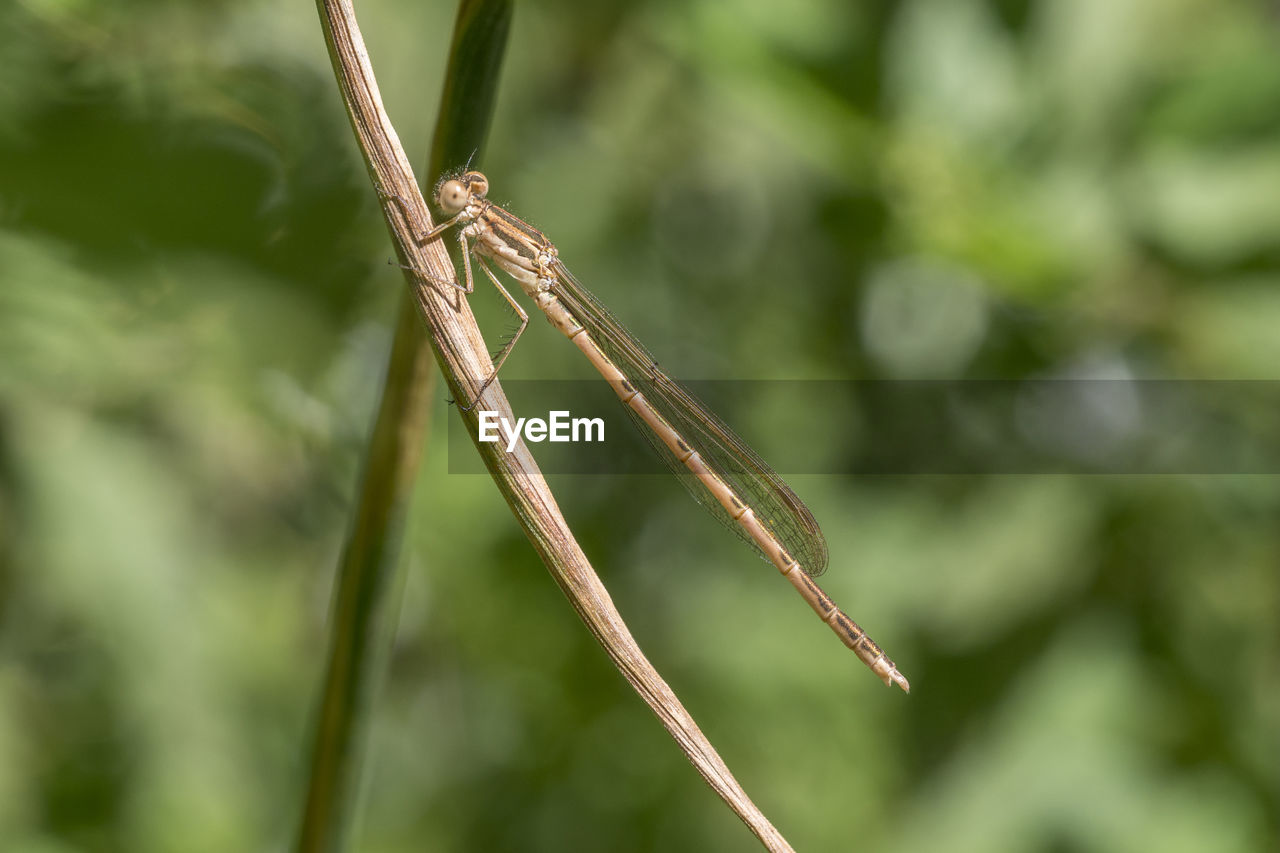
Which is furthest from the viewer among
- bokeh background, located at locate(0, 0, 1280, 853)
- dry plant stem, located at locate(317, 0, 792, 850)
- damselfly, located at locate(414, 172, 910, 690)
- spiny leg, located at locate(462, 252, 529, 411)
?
damselfly, located at locate(414, 172, 910, 690)

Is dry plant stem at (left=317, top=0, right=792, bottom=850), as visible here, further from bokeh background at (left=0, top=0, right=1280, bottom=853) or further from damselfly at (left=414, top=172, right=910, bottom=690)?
damselfly at (left=414, top=172, right=910, bottom=690)

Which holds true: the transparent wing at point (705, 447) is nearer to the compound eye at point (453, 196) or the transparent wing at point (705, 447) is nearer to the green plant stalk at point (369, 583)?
the compound eye at point (453, 196)

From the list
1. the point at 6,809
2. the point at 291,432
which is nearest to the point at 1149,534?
the point at 291,432

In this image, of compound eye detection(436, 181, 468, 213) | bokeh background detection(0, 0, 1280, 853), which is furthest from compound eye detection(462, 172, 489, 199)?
Result: bokeh background detection(0, 0, 1280, 853)

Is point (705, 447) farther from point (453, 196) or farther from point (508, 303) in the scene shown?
point (453, 196)

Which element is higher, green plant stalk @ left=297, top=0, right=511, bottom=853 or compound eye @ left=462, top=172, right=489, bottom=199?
compound eye @ left=462, top=172, right=489, bottom=199

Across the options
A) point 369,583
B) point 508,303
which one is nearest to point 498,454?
point 369,583

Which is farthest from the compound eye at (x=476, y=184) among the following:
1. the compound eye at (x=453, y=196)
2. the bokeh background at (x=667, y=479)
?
the bokeh background at (x=667, y=479)
